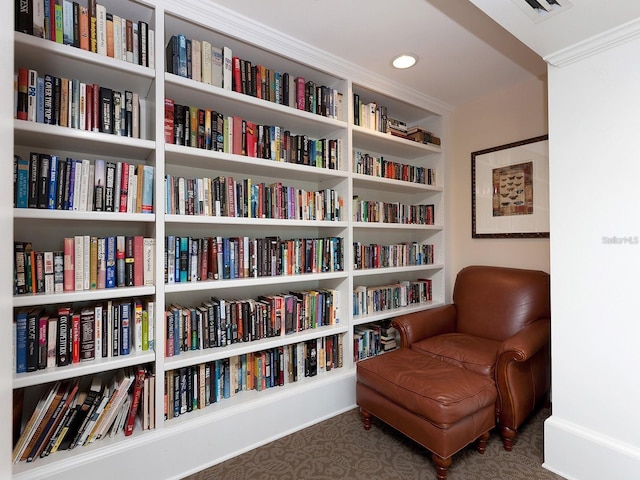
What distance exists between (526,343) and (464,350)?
1.35 ft

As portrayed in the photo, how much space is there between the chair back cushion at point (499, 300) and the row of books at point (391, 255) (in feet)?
1.26

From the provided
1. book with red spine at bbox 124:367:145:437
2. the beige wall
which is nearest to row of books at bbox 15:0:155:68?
book with red spine at bbox 124:367:145:437

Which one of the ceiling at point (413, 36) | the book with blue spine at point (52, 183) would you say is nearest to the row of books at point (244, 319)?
the book with blue spine at point (52, 183)

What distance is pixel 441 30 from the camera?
6.23ft

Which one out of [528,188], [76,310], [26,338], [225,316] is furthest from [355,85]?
[26,338]

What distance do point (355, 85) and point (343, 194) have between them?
31.8 inches

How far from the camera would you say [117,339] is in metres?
1.56

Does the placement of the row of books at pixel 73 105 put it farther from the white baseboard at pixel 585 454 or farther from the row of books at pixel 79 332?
the white baseboard at pixel 585 454

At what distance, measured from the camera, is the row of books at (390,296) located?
2.50m

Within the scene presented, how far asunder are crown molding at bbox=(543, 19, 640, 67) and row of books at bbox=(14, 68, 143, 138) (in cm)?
211

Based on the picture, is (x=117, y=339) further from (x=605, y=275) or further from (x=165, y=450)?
(x=605, y=275)

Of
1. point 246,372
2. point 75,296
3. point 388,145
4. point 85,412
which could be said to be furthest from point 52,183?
point 388,145

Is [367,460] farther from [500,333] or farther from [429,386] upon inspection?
[500,333]

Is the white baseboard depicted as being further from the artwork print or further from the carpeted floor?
the artwork print
